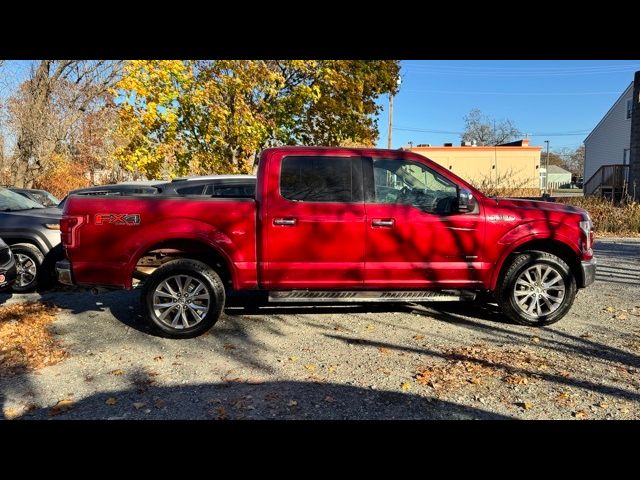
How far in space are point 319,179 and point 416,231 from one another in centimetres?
124

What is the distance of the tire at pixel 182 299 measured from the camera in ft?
16.7

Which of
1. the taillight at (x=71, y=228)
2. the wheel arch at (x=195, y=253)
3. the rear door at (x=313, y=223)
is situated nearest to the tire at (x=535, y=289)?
the rear door at (x=313, y=223)

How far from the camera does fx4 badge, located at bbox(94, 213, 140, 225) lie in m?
5.03

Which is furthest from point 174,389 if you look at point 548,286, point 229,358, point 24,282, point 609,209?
point 609,209

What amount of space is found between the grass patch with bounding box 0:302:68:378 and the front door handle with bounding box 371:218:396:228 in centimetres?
344

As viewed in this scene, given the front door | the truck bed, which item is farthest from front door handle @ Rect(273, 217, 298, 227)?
the front door

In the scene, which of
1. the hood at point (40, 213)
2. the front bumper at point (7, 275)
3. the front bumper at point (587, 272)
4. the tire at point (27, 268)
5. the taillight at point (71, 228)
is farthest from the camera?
the hood at point (40, 213)

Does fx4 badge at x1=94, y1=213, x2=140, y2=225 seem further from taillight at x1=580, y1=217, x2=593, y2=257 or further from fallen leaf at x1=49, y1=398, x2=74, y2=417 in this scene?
taillight at x1=580, y1=217, x2=593, y2=257

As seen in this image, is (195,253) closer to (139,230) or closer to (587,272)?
(139,230)

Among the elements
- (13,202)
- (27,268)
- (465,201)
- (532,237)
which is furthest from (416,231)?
(13,202)

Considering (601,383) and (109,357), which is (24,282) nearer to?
(109,357)

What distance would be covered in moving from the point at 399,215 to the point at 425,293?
0.95 meters

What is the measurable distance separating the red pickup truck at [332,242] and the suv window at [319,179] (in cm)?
1

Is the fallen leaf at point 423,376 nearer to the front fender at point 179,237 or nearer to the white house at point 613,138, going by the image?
the front fender at point 179,237
